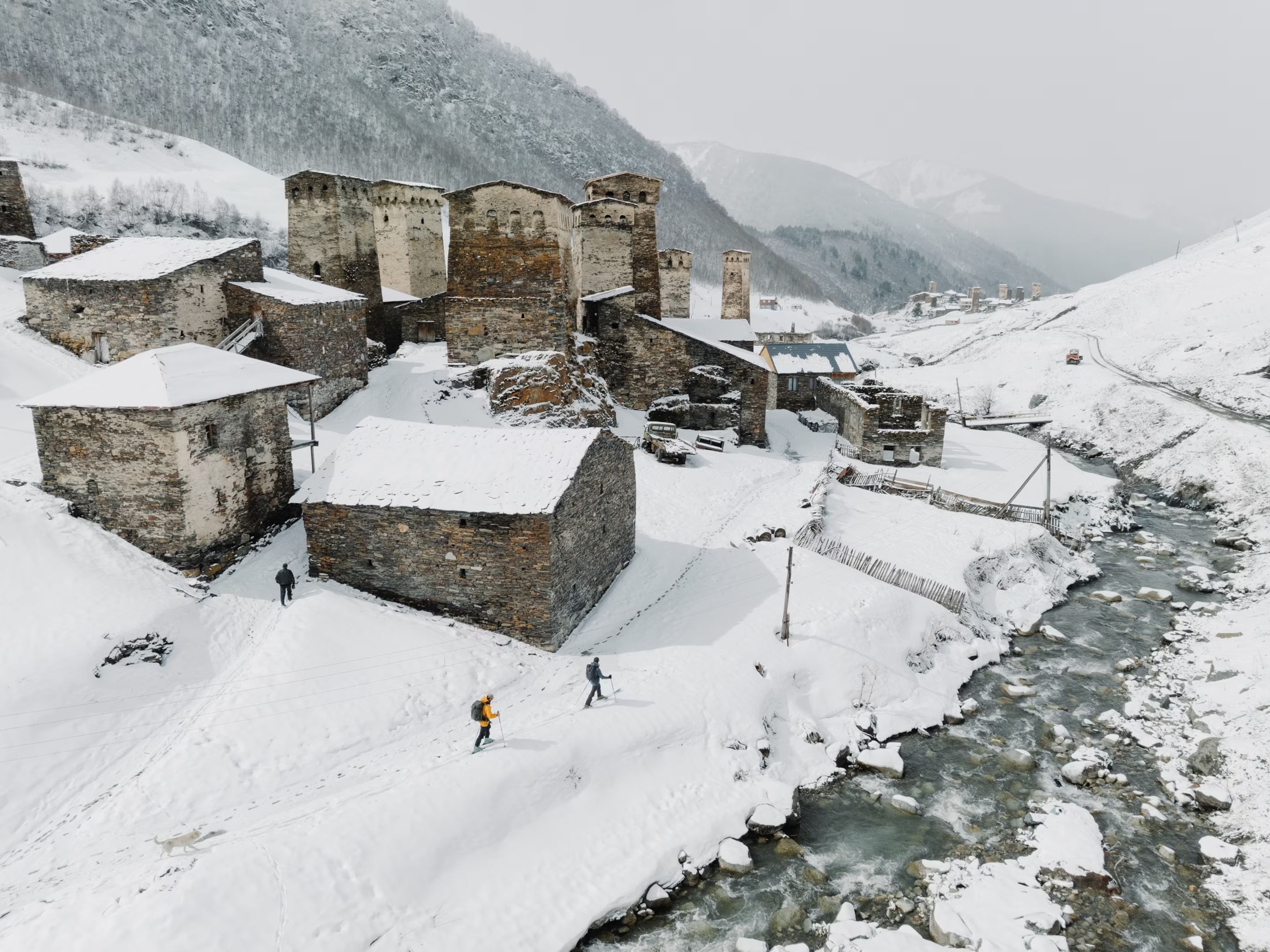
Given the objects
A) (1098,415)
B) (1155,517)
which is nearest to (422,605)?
(1155,517)

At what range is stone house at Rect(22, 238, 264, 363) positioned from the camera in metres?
23.5

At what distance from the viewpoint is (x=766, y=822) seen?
13781mm

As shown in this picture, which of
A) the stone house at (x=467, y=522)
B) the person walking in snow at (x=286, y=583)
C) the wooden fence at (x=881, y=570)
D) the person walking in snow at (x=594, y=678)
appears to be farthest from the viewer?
the wooden fence at (x=881, y=570)

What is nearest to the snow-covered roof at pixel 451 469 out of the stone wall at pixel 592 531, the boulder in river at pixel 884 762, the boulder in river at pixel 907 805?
the stone wall at pixel 592 531

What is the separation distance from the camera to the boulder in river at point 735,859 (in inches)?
510

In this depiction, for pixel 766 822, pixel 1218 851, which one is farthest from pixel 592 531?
pixel 1218 851

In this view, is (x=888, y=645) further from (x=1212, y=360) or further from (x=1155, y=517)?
(x=1212, y=360)

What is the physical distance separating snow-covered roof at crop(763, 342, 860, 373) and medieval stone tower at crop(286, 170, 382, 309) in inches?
1016

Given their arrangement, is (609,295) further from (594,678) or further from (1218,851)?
(1218,851)

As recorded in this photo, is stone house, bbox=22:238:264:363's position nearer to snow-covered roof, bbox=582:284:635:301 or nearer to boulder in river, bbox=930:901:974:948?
snow-covered roof, bbox=582:284:635:301

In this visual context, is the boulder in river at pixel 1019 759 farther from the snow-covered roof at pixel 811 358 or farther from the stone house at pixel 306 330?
the snow-covered roof at pixel 811 358

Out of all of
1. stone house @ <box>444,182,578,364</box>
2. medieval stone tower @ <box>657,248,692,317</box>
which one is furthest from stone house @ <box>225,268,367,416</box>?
medieval stone tower @ <box>657,248,692,317</box>

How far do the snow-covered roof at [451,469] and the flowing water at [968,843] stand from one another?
8089 millimetres

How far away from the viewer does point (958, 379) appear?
61.2 meters
